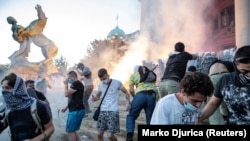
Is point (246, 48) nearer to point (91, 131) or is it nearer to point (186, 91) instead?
point (186, 91)

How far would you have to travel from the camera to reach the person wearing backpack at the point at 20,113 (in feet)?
9.84

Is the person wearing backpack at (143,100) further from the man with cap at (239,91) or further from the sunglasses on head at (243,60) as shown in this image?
the sunglasses on head at (243,60)

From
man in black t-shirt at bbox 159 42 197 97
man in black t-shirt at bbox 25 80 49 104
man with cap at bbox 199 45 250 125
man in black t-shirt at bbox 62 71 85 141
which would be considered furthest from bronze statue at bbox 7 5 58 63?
man with cap at bbox 199 45 250 125

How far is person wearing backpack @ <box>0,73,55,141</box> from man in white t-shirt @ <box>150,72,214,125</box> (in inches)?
51.8

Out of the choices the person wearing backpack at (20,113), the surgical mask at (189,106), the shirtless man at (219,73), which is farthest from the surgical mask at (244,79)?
the person wearing backpack at (20,113)

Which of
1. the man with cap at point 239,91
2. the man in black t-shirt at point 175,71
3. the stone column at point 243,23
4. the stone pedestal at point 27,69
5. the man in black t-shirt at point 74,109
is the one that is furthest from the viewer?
the stone pedestal at point 27,69

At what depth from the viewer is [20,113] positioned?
Result: 3.01 m

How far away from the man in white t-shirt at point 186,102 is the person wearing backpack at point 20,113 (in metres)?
1.32

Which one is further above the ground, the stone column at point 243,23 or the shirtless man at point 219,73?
the stone column at point 243,23

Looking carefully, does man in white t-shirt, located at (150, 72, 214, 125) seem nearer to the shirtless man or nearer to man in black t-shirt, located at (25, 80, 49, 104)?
the shirtless man

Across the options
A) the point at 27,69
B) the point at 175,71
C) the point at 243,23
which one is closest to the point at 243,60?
the point at 175,71

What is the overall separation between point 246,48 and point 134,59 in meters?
17.6

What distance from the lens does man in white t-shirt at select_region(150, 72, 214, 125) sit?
2.40 meters

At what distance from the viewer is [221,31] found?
50.3 ft
